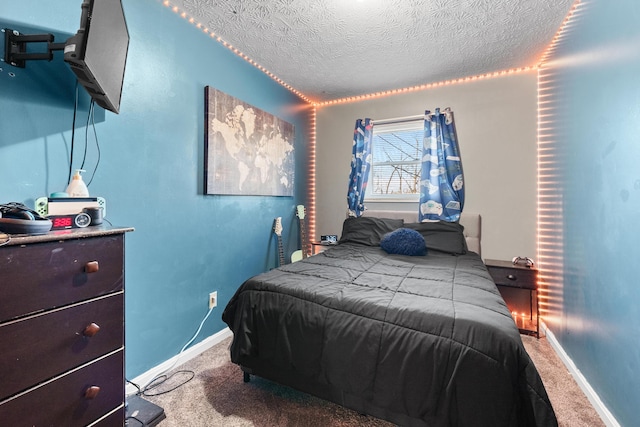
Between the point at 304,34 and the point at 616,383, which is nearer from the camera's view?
the point at 616,383

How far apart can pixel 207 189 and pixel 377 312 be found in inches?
60.2

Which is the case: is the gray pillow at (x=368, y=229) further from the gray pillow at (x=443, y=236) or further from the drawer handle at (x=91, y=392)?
the drawer handle at (x=91, y=392)

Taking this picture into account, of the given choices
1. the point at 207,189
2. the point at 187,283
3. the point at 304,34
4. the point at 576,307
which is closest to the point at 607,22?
the point at 576,307

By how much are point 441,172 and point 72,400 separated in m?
3.17

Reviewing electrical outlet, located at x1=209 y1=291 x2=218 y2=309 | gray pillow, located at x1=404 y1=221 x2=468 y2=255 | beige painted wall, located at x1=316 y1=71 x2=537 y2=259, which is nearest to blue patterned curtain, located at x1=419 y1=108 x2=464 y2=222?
beige painted wall, located at x1=316 y1=71 x2=537 y2=259

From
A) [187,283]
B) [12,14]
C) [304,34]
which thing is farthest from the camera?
[304,34]

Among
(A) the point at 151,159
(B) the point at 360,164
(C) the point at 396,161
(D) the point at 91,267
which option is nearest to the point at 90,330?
(D) the point at 91,267

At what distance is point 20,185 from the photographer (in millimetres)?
1220

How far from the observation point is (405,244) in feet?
8.13

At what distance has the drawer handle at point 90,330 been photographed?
1.03 metres

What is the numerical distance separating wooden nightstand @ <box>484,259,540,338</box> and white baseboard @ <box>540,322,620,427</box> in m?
0.17

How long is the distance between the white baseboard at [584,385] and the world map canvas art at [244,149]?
105 inches

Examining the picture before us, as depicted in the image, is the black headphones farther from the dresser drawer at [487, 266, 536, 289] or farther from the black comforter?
the black comforter

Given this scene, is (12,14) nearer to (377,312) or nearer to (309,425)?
(377,312)
